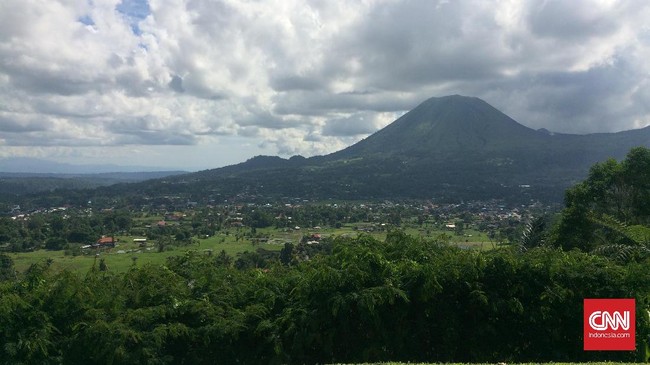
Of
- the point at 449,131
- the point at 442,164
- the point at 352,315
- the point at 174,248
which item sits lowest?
the point at 174,248

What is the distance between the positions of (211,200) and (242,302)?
94.1 metres

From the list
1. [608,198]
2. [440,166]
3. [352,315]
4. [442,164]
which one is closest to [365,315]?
[352,315]

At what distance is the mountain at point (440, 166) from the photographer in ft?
328

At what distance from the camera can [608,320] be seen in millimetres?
5977

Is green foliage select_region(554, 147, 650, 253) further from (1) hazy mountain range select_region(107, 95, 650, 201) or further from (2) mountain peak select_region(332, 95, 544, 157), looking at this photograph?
(2) mountain peak select_region(332, 95, 544, 157)

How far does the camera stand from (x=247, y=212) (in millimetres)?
77188

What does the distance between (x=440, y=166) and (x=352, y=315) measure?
114910 millimetres

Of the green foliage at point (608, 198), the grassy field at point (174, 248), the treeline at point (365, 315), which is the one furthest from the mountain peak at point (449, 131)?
the treeline at point (365, 315)

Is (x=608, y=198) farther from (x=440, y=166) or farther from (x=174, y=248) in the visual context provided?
(x=440, y=166)

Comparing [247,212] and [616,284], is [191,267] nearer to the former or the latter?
[616,284]

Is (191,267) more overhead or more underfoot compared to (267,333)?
more overhead

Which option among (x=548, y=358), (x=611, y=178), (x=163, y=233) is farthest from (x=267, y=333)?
(x=163, y=233)

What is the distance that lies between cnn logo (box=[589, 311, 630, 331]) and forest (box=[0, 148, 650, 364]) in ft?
0.52

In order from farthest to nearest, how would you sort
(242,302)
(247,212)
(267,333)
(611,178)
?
(247,212) → (611,178) → (242,302) → (267,333)
